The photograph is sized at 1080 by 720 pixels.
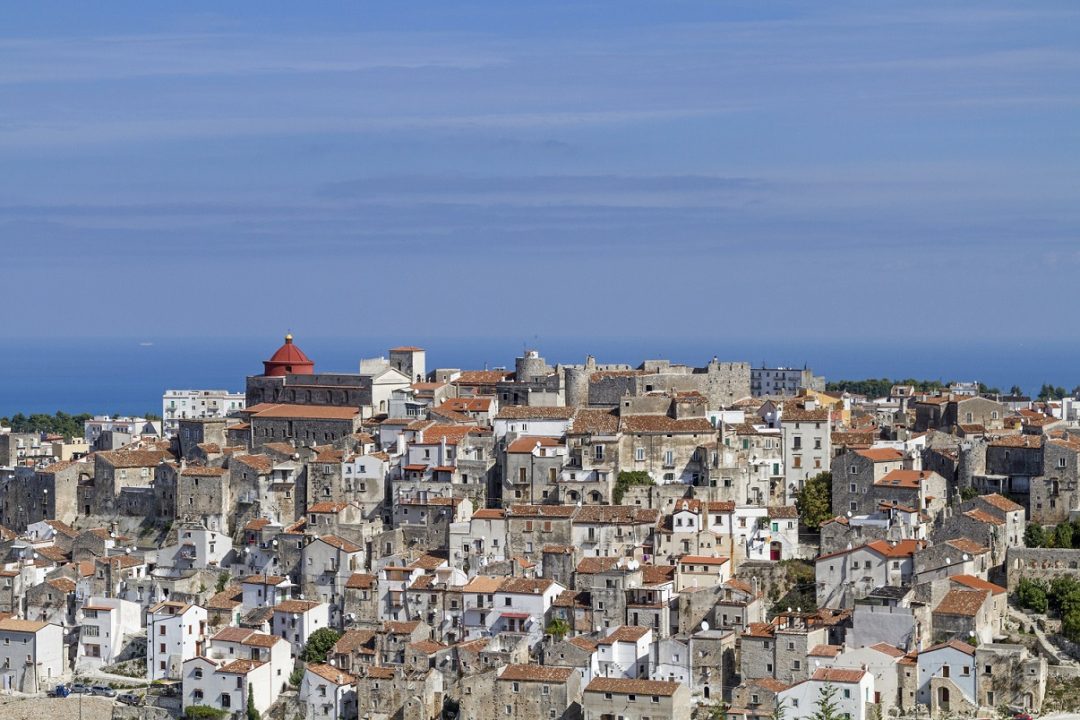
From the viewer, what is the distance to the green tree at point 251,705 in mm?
54097

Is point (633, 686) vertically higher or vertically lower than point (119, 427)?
lower

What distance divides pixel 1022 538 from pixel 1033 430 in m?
9.90

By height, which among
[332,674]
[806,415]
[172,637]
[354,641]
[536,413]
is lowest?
[332,674]

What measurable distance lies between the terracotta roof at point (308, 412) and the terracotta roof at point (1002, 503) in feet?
82.7

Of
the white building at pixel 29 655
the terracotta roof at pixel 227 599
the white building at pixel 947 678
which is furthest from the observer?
the terracotta roof at pixel 227 599

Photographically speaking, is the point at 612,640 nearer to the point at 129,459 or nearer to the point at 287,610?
the point at 287,610

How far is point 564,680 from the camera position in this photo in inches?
2031

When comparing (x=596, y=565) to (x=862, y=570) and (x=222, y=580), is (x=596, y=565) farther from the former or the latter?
(x=222, y=580)

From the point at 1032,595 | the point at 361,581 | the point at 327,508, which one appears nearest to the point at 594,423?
the point at 327,508

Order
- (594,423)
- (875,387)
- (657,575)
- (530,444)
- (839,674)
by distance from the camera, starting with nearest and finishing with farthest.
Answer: (839,674) < (657,575) < (530,444) < (594,423) < (875,387)

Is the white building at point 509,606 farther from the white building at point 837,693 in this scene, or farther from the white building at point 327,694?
the white building at point 837,693

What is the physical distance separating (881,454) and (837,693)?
44.6 feet

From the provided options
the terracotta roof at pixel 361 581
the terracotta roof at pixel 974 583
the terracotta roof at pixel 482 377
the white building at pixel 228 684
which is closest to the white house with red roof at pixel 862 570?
the terracotta roof at pixel 974 583

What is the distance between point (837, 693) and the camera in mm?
48688
